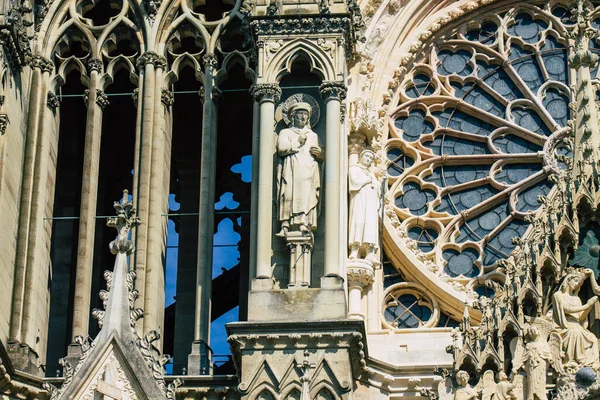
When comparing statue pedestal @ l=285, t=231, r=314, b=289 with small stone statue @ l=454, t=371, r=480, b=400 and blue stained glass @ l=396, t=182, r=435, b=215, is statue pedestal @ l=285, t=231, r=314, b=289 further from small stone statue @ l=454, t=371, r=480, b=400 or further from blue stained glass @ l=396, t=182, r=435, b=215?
blue stained glass @ l=396, t=182, r=435, b=215

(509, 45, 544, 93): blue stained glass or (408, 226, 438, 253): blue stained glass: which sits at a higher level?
(509, 45, 544, 93): blue stained glass

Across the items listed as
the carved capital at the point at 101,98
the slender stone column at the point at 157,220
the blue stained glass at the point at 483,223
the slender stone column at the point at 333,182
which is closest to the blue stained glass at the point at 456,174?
the blue stained glass at the point at 483,223

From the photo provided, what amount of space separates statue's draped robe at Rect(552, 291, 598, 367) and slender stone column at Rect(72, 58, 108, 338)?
6.14 m

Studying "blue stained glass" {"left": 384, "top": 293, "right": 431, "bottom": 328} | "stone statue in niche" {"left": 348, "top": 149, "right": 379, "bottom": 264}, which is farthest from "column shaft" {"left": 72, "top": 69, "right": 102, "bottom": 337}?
"blue stained glass" {"left": 384, "top": 293, "right": 431, "bottom": 328}

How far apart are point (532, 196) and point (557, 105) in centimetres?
154

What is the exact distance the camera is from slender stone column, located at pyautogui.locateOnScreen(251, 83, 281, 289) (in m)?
27.2

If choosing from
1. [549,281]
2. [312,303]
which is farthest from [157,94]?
[549,281]

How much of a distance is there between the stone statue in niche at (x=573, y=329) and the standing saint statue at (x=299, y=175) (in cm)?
334

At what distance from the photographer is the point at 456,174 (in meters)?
30.3

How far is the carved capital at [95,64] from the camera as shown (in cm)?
2980

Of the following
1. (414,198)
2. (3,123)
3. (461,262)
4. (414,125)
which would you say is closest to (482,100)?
(414,125)

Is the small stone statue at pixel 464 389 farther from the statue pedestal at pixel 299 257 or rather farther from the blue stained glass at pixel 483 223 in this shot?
the blue stained glass at pixel 483 223

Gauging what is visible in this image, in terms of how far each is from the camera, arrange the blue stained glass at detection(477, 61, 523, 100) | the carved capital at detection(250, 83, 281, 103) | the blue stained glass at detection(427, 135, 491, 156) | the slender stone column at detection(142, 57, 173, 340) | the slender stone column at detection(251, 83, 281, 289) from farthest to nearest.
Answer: the blue stained glass at detection(477, 61, 523, 100) → the blue stained glass at detection(427, 135, 491, 156) → the carved capital at detection(250, 83, 281, 103) → the slender stone column at detection(142, 57, 173, 340) → the slender stone column at detection(251, 83, 281, 289)

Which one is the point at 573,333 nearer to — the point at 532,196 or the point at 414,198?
the point at 532,196
